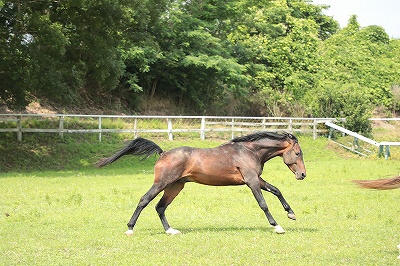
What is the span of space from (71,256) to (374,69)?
151 feet

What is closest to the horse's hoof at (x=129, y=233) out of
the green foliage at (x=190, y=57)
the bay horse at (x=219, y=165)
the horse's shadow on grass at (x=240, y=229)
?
the bay horse at (x=219, y=165)

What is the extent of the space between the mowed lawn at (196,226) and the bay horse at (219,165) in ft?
2.02

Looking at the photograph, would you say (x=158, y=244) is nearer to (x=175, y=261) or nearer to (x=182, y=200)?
(x=175, y=261)

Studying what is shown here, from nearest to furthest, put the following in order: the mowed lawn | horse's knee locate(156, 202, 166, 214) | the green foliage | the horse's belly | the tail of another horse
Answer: the mowed lawn < the tail of another horse < the horse's belly < horse's knee locate(156, 202, 166, 214) < the green foliage

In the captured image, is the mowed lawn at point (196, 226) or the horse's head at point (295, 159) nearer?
the mowed lawn at point (196, 226)

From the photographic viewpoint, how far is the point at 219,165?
9.74 meters

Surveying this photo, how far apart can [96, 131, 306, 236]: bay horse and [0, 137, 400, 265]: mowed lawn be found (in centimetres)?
61

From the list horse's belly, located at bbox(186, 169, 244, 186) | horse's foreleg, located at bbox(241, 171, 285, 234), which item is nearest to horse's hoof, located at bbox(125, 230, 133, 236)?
horse's belly, located at bbox(186, 169, 244, 186)

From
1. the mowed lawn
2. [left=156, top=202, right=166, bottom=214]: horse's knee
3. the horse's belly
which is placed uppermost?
the horse's belly

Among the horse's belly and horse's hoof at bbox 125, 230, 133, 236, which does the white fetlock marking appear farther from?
the horse's belly

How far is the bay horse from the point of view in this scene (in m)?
9.52

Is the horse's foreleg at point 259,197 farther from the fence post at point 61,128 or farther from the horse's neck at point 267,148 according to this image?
the fence post at point 61,128

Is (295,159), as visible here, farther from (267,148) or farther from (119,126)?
(119,126)

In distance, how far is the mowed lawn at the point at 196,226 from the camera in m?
7.92
